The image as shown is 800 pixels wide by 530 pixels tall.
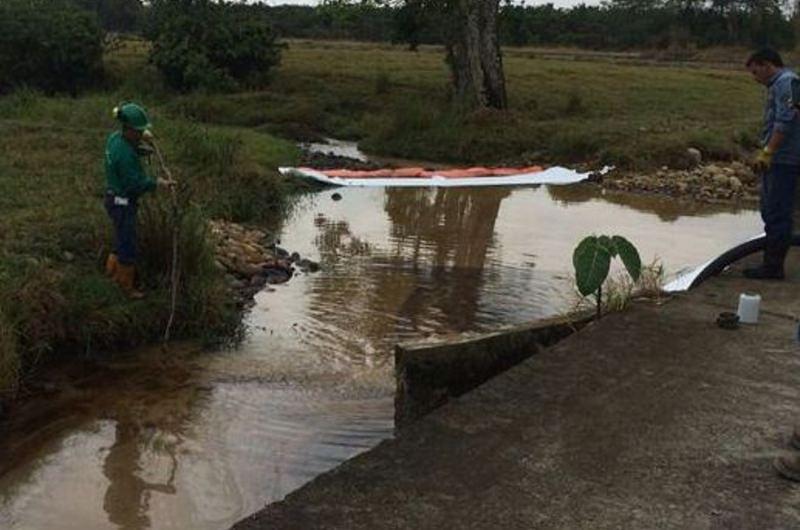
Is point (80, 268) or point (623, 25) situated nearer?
point (80, 268)

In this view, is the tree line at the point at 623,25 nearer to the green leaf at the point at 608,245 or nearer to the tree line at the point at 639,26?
the tree line at the point at 639,26

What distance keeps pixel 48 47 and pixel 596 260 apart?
87.1 ft

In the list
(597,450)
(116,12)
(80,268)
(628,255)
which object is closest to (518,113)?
(80,268)

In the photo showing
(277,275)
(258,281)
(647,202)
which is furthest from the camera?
(647,202)

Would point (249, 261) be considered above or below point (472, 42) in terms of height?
below

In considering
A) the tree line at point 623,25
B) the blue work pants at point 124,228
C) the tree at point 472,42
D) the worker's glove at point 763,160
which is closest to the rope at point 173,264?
the blue work pants at point 124,228

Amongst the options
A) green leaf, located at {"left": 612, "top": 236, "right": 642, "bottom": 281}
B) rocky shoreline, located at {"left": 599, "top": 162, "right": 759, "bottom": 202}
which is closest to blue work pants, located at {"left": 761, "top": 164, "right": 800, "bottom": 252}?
green leaf, located at {"left": 612, "top": 236, "right": 642, "bottom": 281}

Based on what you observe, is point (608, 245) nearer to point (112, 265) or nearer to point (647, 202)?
point (112, 265)

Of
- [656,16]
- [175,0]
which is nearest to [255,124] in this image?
[175,0]

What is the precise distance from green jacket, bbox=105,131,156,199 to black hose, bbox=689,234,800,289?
4.30m

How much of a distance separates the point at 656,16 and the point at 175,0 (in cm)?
4035

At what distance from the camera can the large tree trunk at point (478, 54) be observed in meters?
23.1

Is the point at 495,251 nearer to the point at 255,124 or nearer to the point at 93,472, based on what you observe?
the point at 93,472

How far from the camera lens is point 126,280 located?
797 cm
